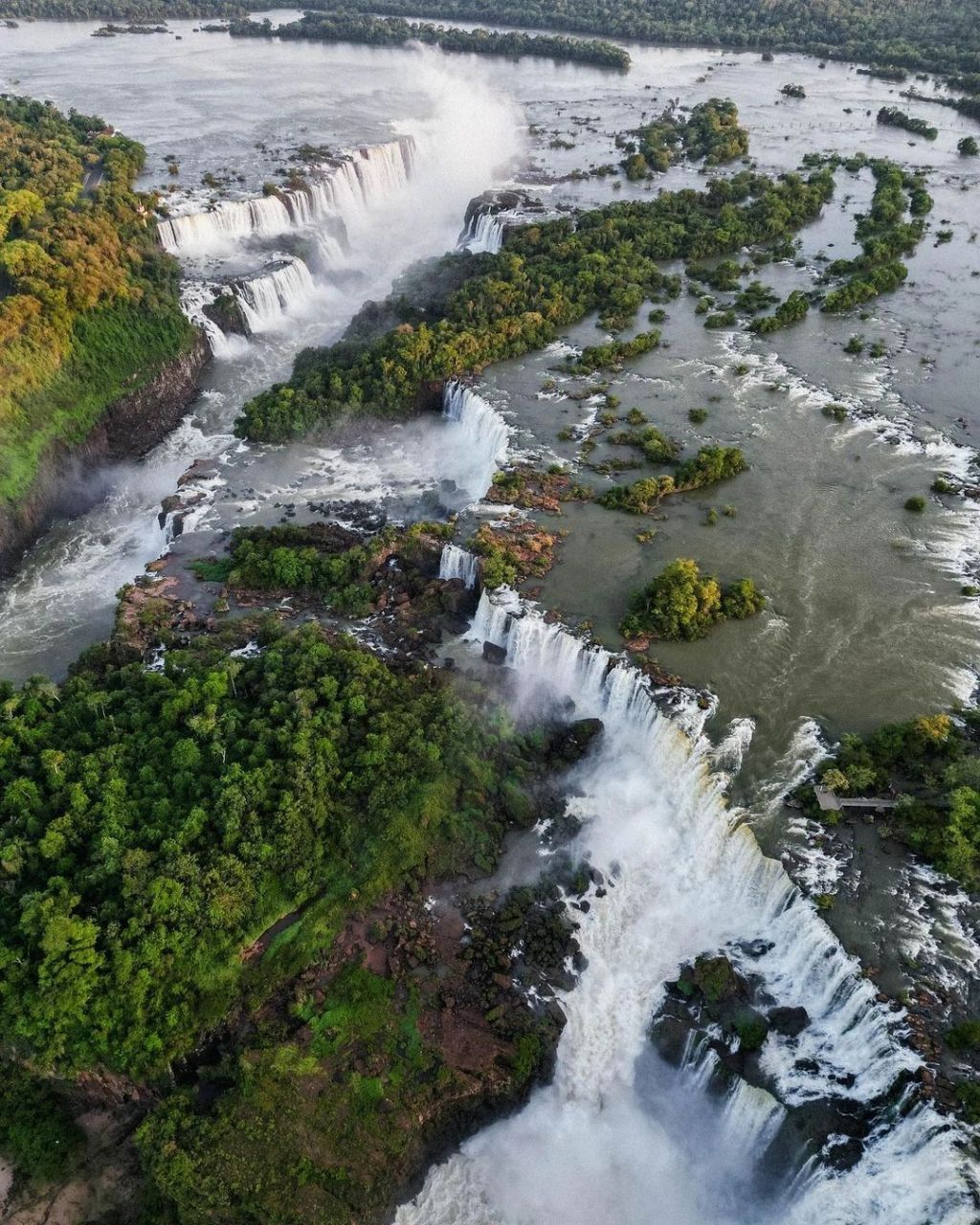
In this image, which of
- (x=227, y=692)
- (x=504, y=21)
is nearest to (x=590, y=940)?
(x=227, y=692)

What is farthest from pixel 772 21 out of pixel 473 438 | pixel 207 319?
pixel 473 438

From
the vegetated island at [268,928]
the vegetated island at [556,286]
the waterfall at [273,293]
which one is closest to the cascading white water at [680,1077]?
the vegetated island at [268,928]

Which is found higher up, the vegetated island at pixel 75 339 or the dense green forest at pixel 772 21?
the dense green forest at pixel 772 21

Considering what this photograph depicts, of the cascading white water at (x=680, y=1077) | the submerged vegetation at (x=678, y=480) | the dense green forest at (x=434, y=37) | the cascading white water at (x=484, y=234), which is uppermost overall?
the dense green forest at (x=434, y=37)

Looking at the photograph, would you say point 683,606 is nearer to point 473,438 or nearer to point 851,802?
point 851,802

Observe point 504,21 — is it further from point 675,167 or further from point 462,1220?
point 462,1220

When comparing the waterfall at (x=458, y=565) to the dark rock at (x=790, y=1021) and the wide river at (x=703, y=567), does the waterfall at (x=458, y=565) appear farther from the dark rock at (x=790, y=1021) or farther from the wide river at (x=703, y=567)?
the dark rock at (x=790, y=1021)
